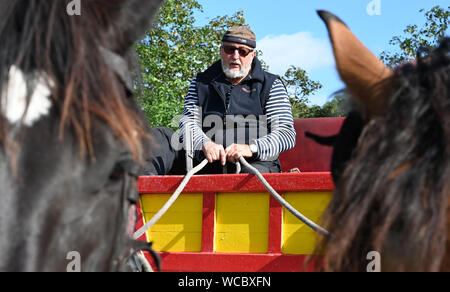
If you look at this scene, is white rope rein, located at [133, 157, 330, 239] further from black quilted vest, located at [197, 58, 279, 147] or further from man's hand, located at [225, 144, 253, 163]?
black quilted vest, located at [197, 58, 279, 147]

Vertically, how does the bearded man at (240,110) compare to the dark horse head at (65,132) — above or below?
above

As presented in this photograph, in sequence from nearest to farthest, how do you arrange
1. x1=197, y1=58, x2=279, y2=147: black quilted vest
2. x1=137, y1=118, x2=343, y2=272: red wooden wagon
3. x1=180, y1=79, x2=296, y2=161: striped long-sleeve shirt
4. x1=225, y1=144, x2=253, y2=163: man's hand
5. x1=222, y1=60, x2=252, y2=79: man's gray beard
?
x1=137, y1=118, x2=343, y2=272: red wooden wagon
x1=225, y1=144, x2=253, y2=163: man's hand
x1=180, y1=79, x2=296, y2=161: striped long-sleeve shirt
x1=197, y1=58, x2=279, y2=147: black quilted vest
x1=222, y1=60, x2=252, y2=79: man's gray beard

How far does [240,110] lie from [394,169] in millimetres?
2690

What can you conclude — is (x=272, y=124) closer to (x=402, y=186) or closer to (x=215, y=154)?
(x=215, y=154)

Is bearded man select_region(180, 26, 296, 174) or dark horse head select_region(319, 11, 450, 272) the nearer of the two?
dark horse head select_region(319, 11, 450, 272)

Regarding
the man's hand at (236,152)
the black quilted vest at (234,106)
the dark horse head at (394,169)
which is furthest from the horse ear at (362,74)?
the black quilted vest at (234,106)

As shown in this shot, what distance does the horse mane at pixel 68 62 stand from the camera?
3.80 feet

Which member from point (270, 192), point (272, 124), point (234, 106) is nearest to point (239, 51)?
point (234, 106)

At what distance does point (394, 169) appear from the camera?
1.10 m

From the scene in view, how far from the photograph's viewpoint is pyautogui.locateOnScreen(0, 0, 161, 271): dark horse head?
1067 millimetres

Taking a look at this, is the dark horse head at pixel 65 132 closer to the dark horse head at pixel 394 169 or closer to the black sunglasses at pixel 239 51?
the dark horse head at pixel 394 169

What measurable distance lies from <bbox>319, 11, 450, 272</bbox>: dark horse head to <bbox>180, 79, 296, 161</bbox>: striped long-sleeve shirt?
7.28 feet

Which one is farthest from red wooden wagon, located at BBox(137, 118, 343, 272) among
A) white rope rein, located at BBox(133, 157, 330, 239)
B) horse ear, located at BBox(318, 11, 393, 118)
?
horse ear, located at BBox(318, 11, 393, 118)

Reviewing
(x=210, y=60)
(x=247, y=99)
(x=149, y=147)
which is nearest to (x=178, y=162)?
(x=247, y=99)
